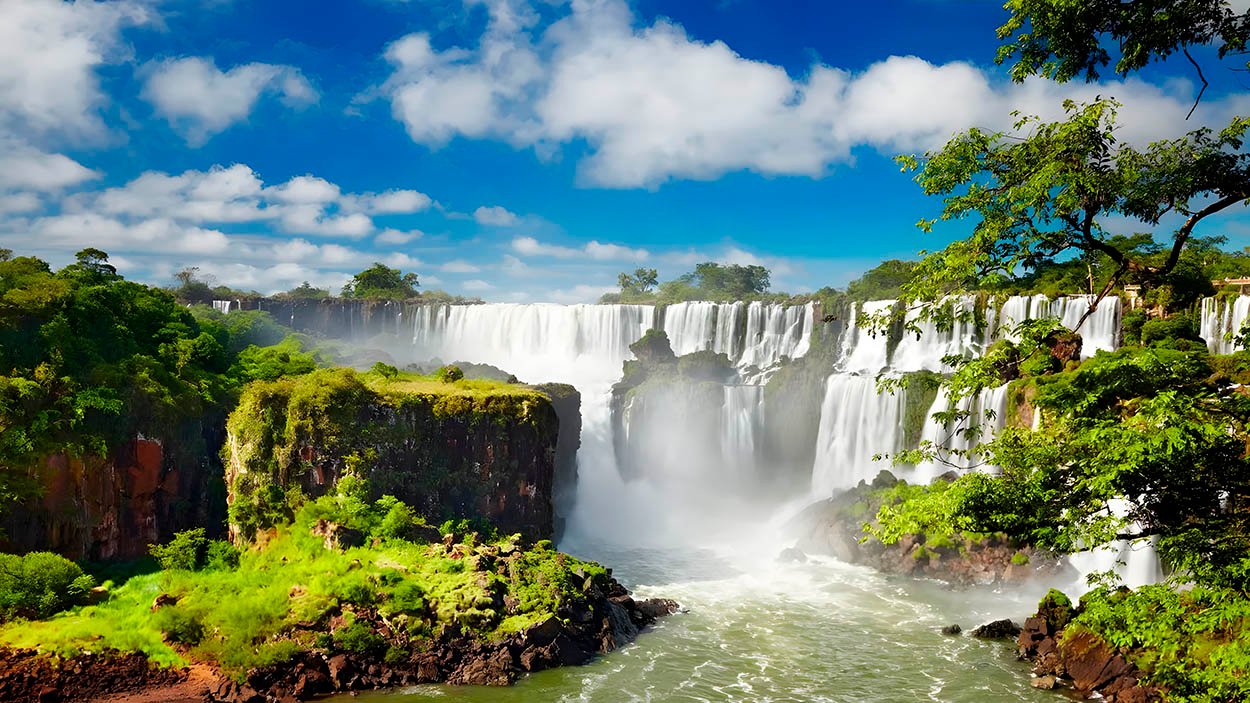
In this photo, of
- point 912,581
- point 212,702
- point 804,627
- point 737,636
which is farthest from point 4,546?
point 912,581

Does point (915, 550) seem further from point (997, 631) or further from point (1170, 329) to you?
point (1170, 329)

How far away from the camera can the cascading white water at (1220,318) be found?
3553 centimetres

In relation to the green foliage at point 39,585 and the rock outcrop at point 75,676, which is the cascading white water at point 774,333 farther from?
the rock outcrop at point 75,676

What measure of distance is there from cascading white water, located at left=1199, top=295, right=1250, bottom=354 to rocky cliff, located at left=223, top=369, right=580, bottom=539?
31526 millimetres

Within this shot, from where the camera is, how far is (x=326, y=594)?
24297 millimetres

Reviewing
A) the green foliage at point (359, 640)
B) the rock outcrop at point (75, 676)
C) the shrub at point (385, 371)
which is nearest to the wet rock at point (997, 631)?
the green foliage at point (359, 640)

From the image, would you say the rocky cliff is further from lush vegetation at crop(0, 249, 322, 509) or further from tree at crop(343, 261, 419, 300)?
tree at crop(343, 261, 419, 300)

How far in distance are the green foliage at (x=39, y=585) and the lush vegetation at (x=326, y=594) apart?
674mm

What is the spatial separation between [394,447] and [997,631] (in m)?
23.0

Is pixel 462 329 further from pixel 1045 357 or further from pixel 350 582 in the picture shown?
pixel 1045 357

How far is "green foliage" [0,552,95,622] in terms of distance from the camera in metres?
23.9

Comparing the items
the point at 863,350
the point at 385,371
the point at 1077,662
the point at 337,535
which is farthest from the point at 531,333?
the point at 1077,662

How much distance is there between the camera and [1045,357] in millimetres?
10945

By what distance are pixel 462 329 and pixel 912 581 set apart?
45.1 meters
